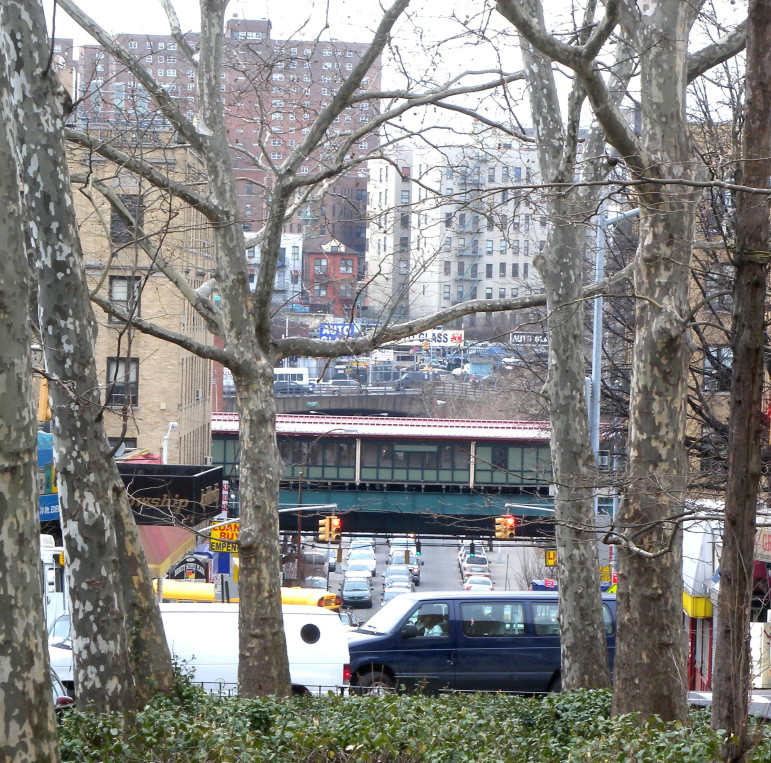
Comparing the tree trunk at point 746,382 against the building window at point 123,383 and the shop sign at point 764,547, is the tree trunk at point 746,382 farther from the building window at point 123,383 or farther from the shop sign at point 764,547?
the shop sign at point 764,547

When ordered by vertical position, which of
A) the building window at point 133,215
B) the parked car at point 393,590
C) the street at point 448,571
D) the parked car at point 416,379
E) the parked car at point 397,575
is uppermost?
the building window at point 133,215

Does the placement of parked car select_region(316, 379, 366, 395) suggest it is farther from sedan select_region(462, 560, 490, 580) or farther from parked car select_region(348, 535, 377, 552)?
sedan select_region(462, 560, 490, 580)

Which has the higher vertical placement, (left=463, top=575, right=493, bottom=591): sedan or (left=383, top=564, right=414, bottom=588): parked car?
(left=463, top=575, right=493, bottom=591): sedan

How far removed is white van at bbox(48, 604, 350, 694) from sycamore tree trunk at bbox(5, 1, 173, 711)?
7.18 m

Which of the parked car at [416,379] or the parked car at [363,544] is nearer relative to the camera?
the parked car at [363,544]

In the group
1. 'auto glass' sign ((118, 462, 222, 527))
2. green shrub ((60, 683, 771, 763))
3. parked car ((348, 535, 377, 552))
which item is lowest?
parked car ((348, 535, 377, 552))

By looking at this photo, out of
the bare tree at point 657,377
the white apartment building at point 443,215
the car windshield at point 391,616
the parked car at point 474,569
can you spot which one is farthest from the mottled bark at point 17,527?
the parked car at point 474,569

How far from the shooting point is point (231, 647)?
15.0 metres

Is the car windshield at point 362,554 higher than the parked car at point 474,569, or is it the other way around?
the parked car at point 474,569

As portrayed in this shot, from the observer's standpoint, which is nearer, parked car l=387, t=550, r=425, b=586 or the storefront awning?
the storefront awning

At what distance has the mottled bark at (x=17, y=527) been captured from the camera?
3.86 metres

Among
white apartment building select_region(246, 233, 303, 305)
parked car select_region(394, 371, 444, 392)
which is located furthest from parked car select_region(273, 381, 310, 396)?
white apartment building select_region(246, 233, 303, 305)

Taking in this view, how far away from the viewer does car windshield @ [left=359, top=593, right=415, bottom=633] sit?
15.9 metres

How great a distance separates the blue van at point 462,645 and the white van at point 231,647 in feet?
2.45
